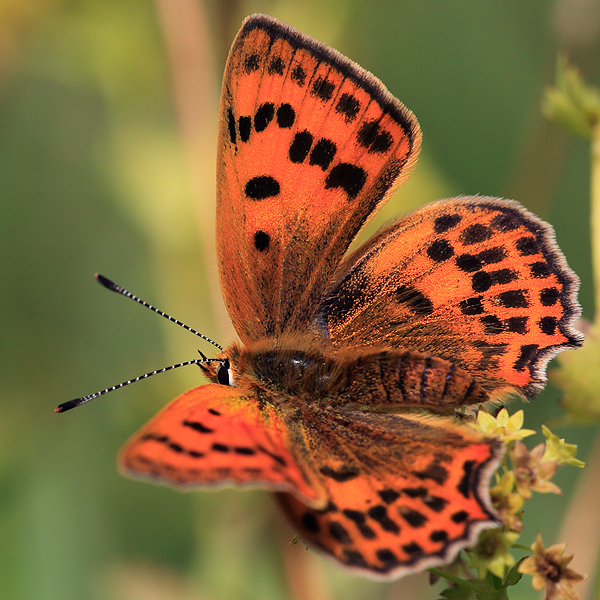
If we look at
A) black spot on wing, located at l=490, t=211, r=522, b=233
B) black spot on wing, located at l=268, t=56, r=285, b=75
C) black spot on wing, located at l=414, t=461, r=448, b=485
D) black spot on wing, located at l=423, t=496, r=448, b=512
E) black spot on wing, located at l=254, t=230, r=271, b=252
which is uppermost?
black spot on wing, located at l=268, t=56, r=285, b=75

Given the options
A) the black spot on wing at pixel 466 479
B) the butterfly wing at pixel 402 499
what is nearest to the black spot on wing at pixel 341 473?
the butterfly wing at pixel 402 499

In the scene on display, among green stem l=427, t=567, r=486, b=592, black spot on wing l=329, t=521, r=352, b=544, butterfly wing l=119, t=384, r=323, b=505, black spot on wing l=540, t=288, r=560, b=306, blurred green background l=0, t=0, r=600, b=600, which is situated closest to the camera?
butterfly wing l=119, t=384, r=323, b=505

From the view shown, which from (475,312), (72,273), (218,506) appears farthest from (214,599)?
(72,273)

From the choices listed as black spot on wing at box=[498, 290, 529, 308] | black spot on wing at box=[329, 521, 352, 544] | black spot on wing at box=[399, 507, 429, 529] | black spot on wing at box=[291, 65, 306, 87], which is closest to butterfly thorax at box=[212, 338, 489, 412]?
black spot on wing at box=[498, 290, 529, 308]

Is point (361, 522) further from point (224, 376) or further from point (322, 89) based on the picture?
point (322, 89)

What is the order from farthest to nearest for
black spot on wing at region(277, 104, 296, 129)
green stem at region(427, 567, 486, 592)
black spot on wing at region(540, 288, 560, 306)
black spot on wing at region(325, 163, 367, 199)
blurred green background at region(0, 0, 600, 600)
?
blurred green background at region(0, 0, 600, 600) < black spot on wing at region(325, 163, 367, 199) < black spot on wing at region(277, 104, 296, 129) < black spot on wing at region(540, 288, 560, 306) < green stem at region(427, 567, 486, 592)

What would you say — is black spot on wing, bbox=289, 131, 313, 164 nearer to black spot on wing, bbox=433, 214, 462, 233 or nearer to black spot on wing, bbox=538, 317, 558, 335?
black spot on wing, bbox=433, 214, 462, 233

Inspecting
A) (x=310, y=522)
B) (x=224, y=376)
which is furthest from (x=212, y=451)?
(x=224, y=376)
